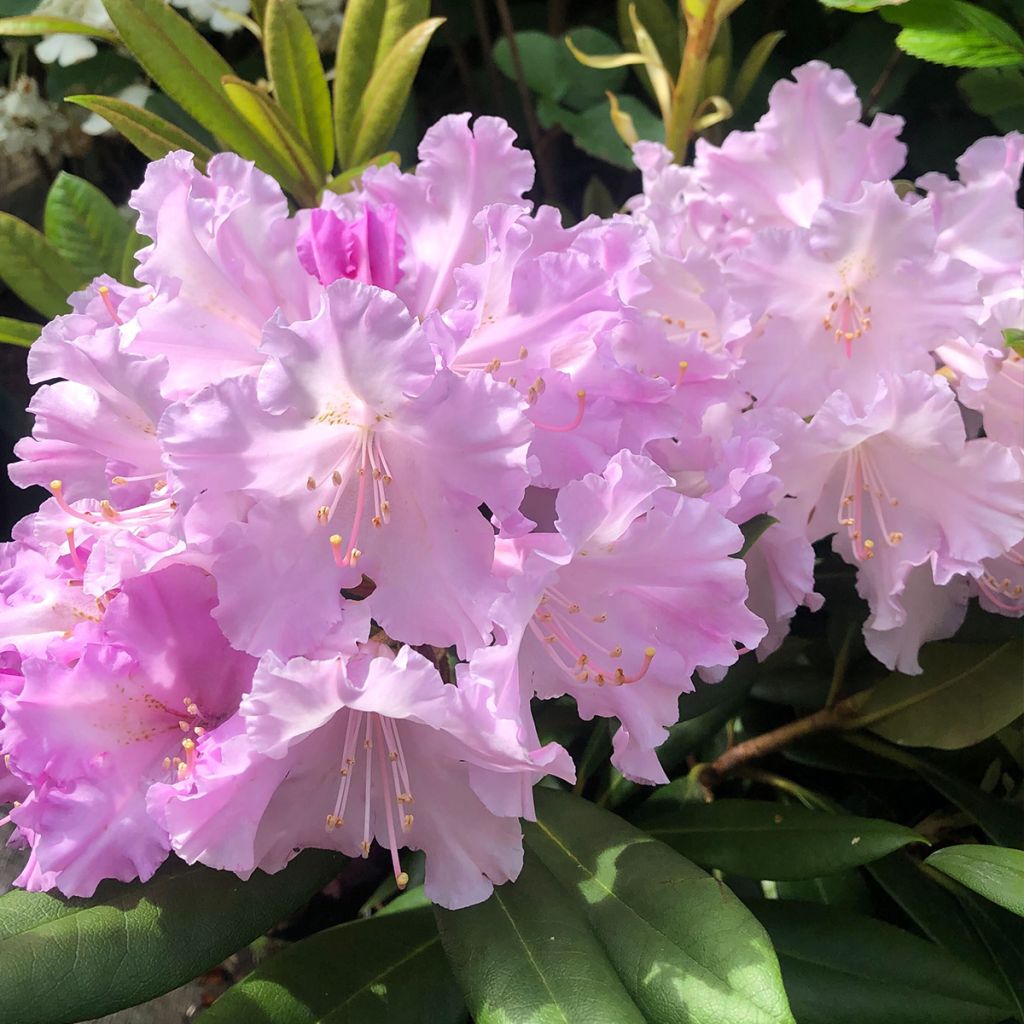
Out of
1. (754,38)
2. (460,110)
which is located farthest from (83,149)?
(754,38)

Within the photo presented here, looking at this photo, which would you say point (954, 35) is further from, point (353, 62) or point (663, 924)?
point (663, 924)

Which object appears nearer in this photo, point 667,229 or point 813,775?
point 667,229

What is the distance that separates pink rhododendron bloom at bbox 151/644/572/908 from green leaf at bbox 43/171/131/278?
595mm

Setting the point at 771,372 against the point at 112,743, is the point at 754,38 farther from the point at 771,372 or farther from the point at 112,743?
the point at 112,743

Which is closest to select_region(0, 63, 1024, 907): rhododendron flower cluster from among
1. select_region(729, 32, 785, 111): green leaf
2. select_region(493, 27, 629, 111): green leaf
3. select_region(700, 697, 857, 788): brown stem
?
select_region(700, 697, 857, 788): brown stem

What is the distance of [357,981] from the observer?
0.70m

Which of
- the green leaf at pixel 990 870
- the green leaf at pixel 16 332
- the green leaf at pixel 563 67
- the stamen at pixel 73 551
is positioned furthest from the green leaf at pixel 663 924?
the green leaf at pixel 563 67

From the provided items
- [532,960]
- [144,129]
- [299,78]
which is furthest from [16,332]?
[532,960]

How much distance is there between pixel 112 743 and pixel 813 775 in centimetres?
70

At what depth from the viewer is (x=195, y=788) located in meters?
0.52

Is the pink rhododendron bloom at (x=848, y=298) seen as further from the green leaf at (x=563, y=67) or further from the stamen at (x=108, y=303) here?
the green leaf at (x=563, y=67)

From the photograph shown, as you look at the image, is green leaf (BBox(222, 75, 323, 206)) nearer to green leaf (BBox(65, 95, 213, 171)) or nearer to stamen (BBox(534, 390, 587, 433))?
green leaf (BBox(65, 95, 213, 171))

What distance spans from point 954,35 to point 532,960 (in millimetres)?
704

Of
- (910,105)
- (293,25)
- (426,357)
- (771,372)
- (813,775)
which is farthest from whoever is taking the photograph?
(910,105)
